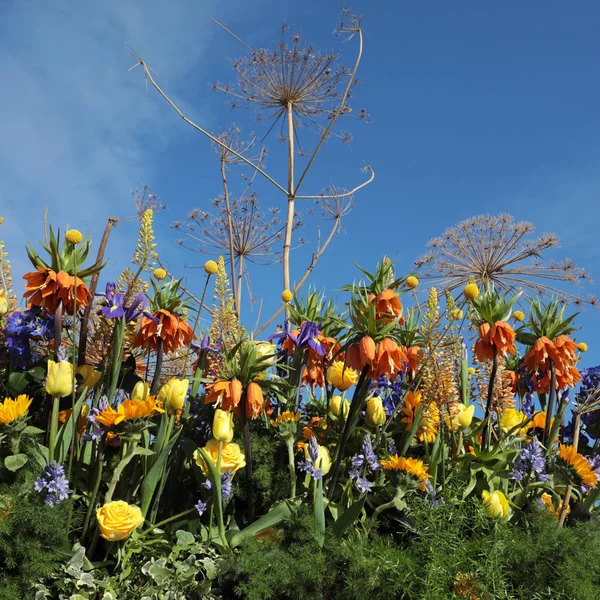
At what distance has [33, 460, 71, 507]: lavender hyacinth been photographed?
2.93 m

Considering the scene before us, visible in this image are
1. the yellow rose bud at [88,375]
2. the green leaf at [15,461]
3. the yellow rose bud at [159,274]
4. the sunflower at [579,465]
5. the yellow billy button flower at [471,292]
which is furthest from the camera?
the yellow rose bud at [159,274]

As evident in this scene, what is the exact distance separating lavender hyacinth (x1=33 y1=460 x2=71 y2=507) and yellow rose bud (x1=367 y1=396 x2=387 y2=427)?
1641 mm

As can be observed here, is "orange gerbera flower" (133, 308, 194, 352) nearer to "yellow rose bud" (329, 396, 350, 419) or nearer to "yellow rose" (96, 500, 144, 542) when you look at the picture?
"yellow rose bud" (329, 396, 350, 419)

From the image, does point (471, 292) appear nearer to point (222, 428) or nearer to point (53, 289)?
point (222, 428)

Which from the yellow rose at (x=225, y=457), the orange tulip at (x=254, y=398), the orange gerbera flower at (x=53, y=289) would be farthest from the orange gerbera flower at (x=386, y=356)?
the orange gerbera flower at (x=53, y=289)

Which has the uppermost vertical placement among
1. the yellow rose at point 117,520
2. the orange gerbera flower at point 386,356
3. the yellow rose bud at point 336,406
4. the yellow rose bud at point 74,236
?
the yellow rose bud at point 74,236

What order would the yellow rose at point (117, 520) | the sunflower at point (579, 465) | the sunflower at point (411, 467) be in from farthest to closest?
the sunflower at point (579, 465) < the sunflower at point (411, 467) < the yellow rose at point (117, 520)

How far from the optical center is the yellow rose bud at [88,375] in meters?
3.68

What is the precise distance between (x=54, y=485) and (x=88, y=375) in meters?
0.90

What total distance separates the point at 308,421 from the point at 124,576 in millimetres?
1691

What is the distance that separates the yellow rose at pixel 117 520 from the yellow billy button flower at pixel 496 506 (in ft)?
5.99

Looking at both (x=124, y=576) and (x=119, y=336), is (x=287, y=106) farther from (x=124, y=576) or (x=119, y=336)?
(x=124, y=576)

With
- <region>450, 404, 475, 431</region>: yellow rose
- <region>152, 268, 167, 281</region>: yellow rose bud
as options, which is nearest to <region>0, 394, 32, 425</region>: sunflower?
<region>152, 268, 167, 281</region>: yellow rose bud

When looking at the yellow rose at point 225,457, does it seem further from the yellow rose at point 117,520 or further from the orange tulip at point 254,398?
the yellow rose at point 117,520
